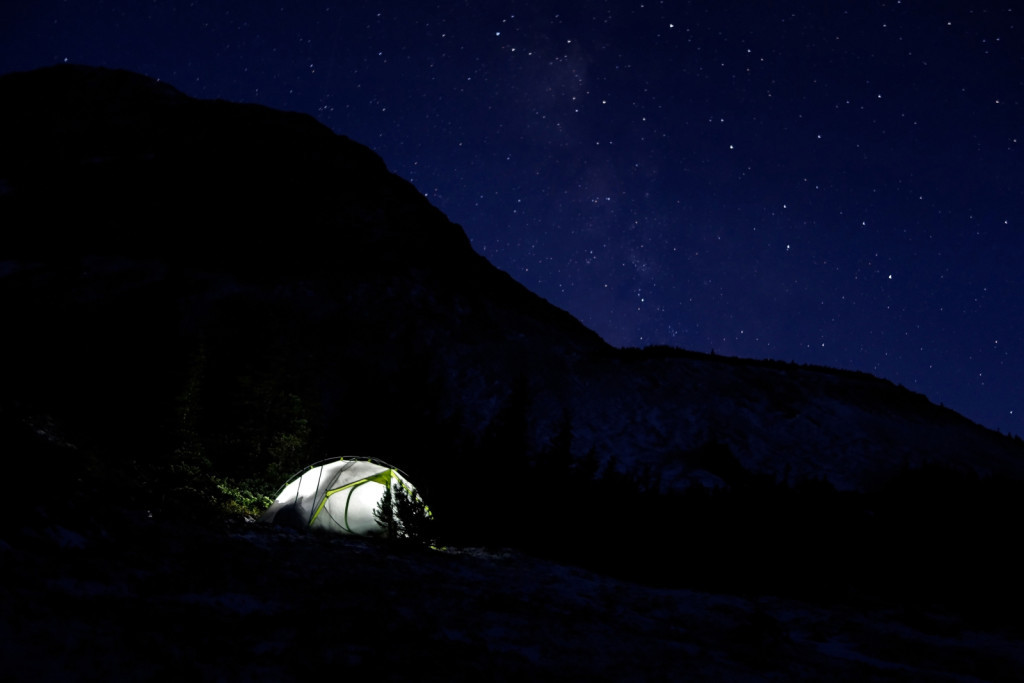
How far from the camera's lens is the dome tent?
11219 mm

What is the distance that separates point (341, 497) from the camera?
454 inches

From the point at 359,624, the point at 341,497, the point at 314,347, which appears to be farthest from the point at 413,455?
the point at 359,624

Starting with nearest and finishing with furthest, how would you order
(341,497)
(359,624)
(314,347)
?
(359,624) → (341,497) → (314,347)

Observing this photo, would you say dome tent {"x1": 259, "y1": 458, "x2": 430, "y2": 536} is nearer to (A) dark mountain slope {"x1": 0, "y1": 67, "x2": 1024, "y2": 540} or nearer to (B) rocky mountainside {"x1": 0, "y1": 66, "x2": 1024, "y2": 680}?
(B) rocky mountainside {"x1": 0, "y1": 66, "x2": 1024, "y2": 680}

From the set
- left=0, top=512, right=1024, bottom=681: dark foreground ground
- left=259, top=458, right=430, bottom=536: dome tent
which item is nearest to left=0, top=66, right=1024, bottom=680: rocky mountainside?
left=0, top=512, right=1024, bottom=681: dark foreground ground

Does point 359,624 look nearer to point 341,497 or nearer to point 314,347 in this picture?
point 341,497

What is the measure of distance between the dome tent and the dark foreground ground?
86 centimetres

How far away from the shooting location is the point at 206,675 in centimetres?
362

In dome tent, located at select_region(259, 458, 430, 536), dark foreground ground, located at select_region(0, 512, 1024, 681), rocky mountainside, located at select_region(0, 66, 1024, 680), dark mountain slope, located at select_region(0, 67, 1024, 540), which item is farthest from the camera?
dark mountain slope, located at select_region(0, 67, 1024, 540)

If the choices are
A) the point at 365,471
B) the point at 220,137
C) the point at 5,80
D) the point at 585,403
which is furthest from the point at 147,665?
the point at 5,80

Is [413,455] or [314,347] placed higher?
[314,347]

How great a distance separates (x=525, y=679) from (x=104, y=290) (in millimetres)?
41306

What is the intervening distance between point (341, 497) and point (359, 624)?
6.71 meters

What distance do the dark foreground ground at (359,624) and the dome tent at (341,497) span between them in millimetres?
858
